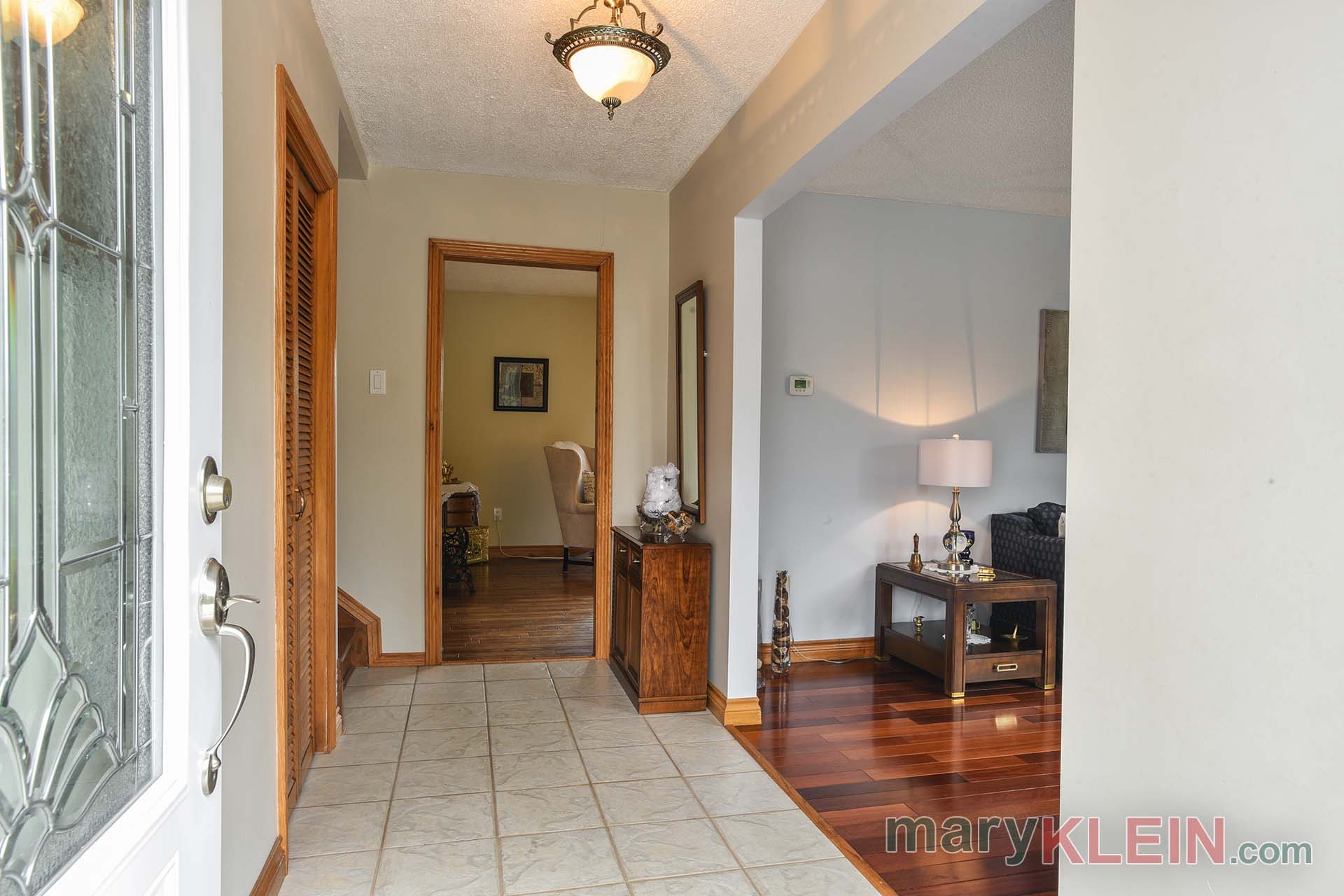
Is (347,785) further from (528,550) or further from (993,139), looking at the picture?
(528,550)

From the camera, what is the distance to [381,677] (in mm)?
3998

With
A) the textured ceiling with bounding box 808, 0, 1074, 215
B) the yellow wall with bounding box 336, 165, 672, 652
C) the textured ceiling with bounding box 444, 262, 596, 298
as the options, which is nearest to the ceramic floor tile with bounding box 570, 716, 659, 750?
the yellow wall with bounding box 336, 165, 672, 652

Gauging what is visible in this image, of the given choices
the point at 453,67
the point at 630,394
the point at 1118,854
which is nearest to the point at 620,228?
the point at 630,394

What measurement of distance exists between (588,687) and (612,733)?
0.66m

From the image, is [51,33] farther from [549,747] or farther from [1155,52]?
[549,747]

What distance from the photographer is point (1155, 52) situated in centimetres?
130

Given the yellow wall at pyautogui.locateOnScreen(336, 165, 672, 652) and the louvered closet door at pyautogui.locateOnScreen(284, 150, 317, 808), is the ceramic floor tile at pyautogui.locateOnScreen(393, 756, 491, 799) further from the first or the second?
the yellow wall at pyautogui.locateOnScreen(336, 165, 672, 652)

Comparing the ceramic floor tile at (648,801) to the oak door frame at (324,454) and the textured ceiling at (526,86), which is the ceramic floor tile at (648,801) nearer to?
the oak door frame at (324,454)

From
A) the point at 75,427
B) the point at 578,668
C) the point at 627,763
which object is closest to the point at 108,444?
the point at 75,427

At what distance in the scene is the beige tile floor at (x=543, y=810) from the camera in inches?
85.1

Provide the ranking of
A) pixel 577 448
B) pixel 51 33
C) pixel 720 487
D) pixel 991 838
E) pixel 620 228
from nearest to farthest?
pixel 51 33 → pixel 991 838 → pixel 720 487 → pixel 620 228 → pixel 577 448

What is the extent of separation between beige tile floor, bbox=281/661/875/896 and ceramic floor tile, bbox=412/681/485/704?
0.7 inches

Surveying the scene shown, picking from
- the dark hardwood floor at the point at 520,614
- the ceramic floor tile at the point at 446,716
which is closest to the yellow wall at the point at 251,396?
the ceramic floor tile at the point at 446,716

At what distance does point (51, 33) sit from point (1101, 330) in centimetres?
144
